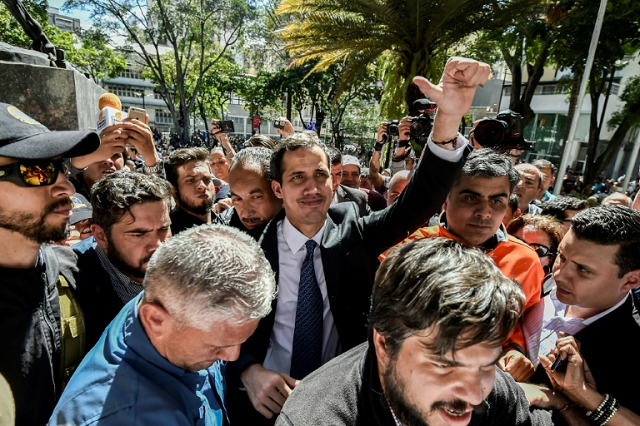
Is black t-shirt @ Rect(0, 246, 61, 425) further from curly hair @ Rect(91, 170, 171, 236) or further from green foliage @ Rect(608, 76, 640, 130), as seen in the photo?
green foliage @ Rect(608, 76, 640, 130)

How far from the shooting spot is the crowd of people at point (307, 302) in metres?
1.22

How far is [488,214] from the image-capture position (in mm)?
2146

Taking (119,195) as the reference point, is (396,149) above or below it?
above

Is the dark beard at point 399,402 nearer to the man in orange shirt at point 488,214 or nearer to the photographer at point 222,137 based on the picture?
the man in orange shirt at point 488,214

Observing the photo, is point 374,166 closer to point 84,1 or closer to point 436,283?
point 436,283

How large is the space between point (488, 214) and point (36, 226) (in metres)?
2.34

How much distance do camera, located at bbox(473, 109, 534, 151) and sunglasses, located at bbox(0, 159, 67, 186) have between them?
2.75 m

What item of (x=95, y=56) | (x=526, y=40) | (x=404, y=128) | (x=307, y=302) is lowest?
(x=307, y=302)

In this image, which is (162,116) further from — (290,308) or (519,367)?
(519,367)

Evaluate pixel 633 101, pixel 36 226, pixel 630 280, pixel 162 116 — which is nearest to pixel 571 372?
pixel 630 280

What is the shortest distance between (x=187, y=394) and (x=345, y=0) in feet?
22.4

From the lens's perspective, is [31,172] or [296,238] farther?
[296,238]

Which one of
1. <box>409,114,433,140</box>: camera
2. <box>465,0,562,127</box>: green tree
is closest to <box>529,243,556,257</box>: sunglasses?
<box>409,114,433,140</box>: camera

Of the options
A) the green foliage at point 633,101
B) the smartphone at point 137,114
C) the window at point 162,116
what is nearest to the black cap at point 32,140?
the smartphone at point 137,114
